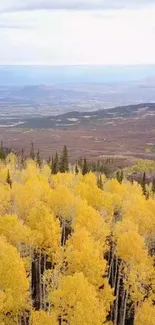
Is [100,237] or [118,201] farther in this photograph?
[118,201]

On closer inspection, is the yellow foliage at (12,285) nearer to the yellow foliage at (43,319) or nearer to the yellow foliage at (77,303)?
the yellow foliage at (43,319)

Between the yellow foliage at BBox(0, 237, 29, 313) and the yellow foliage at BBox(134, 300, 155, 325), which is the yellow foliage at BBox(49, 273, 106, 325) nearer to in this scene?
the yellow foliage at BBox(0, 237, 29, 313)

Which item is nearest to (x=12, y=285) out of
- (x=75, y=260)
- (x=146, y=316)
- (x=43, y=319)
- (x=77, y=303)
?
(x=43, y=319)

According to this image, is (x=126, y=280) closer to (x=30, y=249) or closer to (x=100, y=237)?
(x=100, y=237)

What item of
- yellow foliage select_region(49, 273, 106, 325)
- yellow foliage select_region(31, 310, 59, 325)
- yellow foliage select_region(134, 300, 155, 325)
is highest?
yellow foliage select_region(49, 273, 106, 325)

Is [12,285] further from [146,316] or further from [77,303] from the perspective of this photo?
[146,316]

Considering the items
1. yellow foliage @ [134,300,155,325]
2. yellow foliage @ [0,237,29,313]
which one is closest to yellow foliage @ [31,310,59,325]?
yellow foliage @ [0,237,29,313]

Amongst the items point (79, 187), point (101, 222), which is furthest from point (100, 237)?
point (79, 187)

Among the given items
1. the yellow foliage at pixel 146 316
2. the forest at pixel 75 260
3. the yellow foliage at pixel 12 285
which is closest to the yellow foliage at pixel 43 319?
the forest at pixel 75 260
